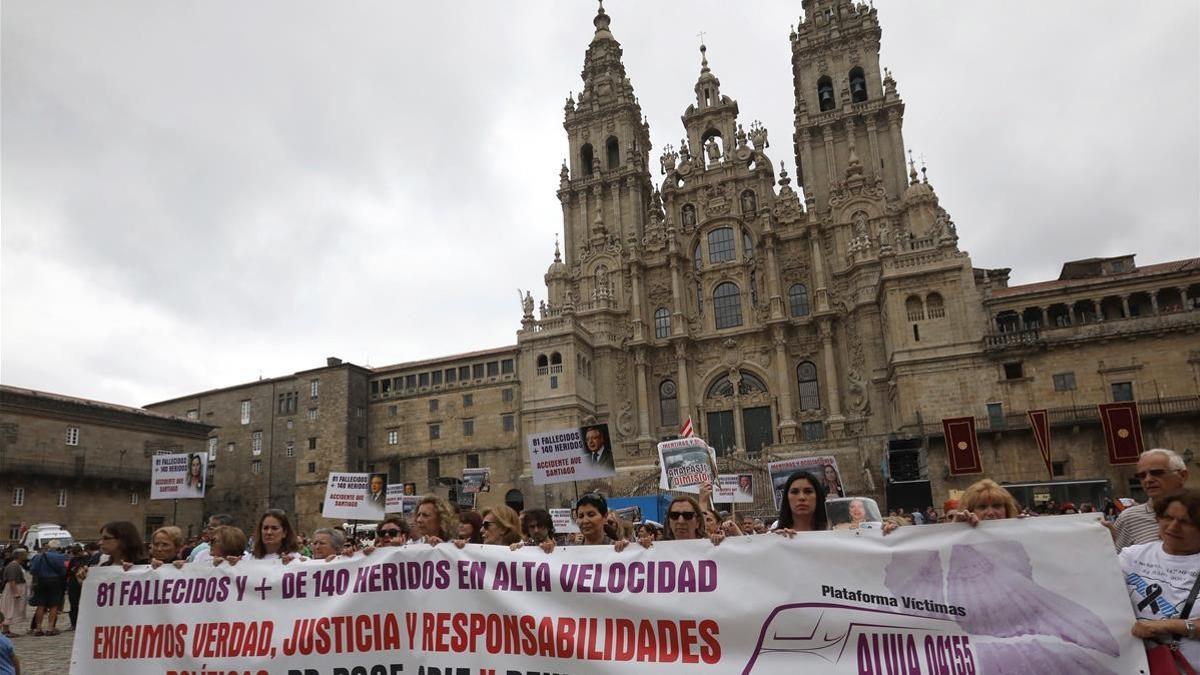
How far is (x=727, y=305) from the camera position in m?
49.7

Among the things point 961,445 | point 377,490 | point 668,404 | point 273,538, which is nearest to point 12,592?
point 377,490

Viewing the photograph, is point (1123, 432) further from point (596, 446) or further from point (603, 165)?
point (603, 165)

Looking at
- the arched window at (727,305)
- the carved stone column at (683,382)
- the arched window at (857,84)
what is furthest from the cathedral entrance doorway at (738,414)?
the arched window at (857,84)

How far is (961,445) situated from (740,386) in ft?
73.6

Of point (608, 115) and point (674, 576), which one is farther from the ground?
point (608, 115)

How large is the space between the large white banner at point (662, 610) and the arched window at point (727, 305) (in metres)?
44.2

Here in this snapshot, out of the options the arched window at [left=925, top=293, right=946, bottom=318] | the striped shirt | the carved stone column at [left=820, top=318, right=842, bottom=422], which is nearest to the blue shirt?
the striped shirt

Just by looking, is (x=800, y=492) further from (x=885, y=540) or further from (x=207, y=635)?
(x=207, y=635)

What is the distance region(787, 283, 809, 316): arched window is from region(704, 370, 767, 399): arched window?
508 centimetres

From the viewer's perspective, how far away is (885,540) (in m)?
5.24

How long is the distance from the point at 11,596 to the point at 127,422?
34.1 metres

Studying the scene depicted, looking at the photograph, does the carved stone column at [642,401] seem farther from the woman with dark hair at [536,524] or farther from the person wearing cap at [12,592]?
the woman with dark hair at [536,524]

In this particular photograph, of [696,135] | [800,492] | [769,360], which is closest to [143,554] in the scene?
[800,492]

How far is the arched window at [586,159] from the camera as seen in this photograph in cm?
5581
